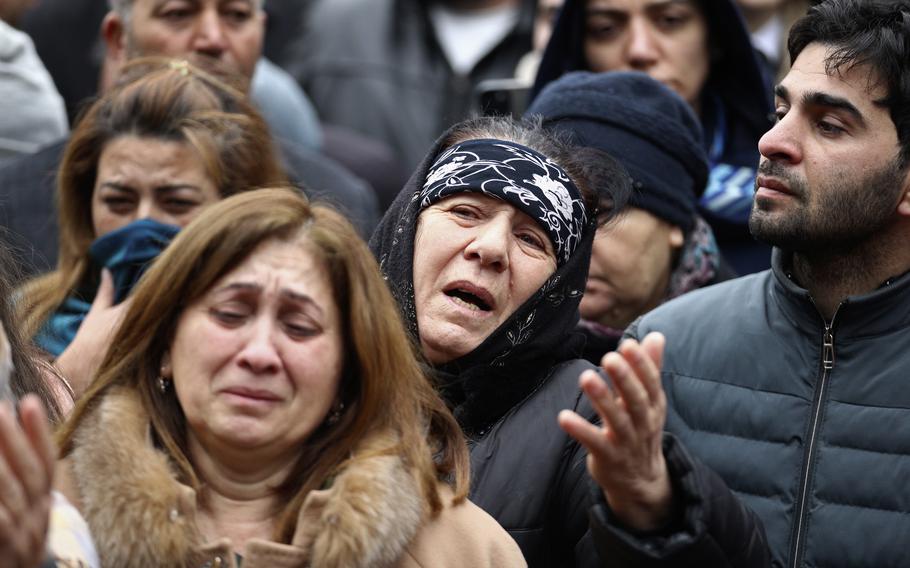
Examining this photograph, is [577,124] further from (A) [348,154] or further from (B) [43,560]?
(B) [43,560]

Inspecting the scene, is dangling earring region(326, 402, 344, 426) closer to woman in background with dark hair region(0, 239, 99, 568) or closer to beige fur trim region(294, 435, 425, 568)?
beige fur trim region(294, 435, 425, 568)

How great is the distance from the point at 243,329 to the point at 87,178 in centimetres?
180

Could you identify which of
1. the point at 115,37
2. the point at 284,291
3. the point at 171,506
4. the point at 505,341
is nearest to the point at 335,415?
the point at 284,291

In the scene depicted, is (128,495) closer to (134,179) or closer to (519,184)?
(519,184)

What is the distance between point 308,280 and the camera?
3.37 m

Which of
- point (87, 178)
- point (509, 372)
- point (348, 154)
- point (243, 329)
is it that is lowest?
point (348, 154)

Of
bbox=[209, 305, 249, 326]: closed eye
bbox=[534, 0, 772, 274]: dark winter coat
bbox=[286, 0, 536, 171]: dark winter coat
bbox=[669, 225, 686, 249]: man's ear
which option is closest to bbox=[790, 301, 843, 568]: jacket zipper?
bbox=[669, 225, 686, 249]: man's ear

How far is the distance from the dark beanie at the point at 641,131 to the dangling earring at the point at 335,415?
1671 mm

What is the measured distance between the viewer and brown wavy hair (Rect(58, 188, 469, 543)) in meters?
3.33

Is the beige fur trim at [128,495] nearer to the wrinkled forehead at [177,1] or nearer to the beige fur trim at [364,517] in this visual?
the beige fur trim at [364,517]

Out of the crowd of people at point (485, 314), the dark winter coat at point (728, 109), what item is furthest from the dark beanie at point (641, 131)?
the dark winter coat at point (728, 109)

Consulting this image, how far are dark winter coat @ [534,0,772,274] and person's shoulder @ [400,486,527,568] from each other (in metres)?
2.41

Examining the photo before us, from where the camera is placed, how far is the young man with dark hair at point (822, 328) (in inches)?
148

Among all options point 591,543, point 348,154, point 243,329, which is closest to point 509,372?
point 591,543
